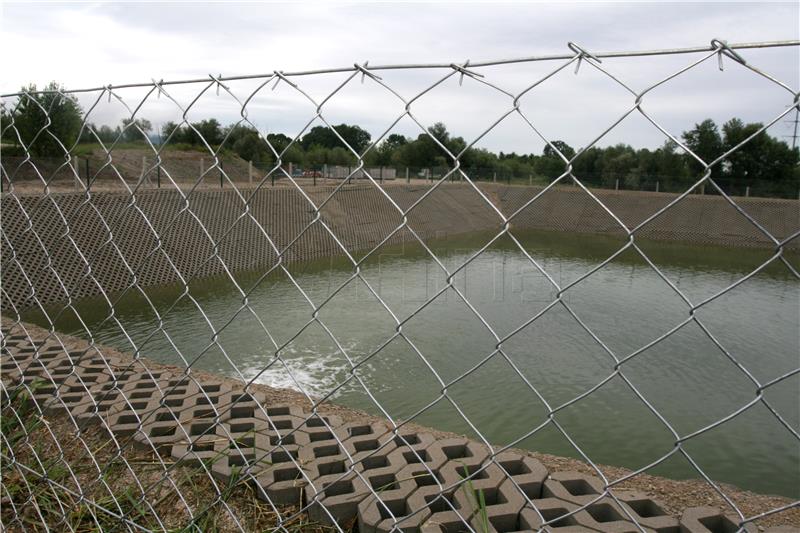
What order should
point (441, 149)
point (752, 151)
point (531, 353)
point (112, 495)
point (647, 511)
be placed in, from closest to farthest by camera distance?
point (441, 149) < point (112, 495) < point (647, 511) < point (531, 353) < point (752, 151)

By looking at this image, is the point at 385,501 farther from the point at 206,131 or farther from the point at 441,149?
the point at 206,131

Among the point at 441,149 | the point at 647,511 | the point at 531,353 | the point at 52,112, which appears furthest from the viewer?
the point at 531,353

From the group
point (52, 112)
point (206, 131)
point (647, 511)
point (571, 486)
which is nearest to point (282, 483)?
point (571, 486)

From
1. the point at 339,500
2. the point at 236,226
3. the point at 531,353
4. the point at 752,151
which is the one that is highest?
the point at 752,151

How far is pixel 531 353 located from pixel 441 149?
497 centimetres

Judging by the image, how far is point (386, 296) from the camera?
26.5 feet

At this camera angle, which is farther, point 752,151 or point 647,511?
point 752,151

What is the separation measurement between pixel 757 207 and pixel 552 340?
13352 mm

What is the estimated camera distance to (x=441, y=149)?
0.87 metres

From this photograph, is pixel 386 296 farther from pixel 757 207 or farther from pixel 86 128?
pixel 757 207

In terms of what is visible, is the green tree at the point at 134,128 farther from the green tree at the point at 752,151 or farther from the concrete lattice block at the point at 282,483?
the green tree at the point at 752,151

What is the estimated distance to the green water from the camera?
381 cm

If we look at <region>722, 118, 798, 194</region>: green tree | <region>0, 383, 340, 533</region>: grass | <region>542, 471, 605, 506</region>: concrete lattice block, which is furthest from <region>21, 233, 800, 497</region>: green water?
<region>722, 118, 798, 194</region>: green tree

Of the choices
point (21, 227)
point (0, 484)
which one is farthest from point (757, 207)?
point (0, 484)
